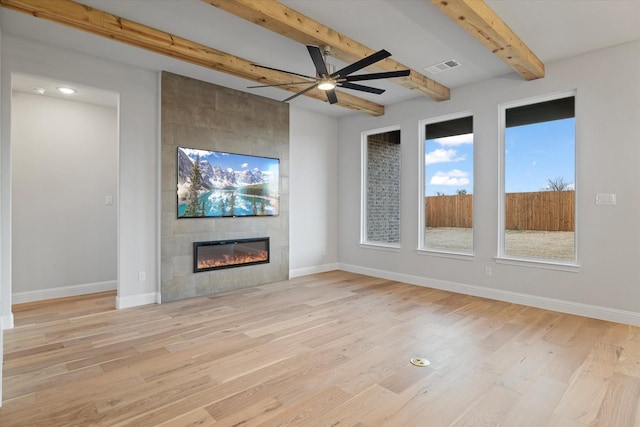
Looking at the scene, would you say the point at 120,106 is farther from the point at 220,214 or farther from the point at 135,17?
the point at 220,214

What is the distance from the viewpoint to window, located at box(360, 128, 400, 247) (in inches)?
237

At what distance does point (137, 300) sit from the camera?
4.29 metres

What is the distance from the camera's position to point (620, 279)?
370 cm

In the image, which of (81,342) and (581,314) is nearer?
(81,342)

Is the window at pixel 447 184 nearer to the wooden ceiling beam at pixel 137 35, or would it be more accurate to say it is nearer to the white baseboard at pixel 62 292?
the wooden ceiling beam at pixel 137 35

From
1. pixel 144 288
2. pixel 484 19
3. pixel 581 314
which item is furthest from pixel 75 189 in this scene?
pixel 581 314

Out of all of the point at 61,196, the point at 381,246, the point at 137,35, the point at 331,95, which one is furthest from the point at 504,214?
the point at 61,196

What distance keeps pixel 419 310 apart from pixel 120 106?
4515 millimetres

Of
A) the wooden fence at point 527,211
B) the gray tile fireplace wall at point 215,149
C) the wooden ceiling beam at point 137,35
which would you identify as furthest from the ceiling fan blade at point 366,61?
the wooden fence at point 527,211

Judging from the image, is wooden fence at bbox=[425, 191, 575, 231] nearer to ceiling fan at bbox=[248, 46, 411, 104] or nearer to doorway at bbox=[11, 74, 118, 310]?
ceiling fan at bbox=[248, 46, 411, 104]

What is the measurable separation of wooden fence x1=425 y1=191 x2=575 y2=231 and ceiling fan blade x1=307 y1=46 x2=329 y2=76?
307 cm

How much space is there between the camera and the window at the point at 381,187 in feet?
19.7

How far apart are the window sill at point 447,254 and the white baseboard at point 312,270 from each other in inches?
73.9

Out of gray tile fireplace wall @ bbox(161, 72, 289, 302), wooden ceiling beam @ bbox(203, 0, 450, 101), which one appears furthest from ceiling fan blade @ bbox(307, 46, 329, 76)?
gray tile fireplace wall @ bbox(161, 72, 289, 302)
